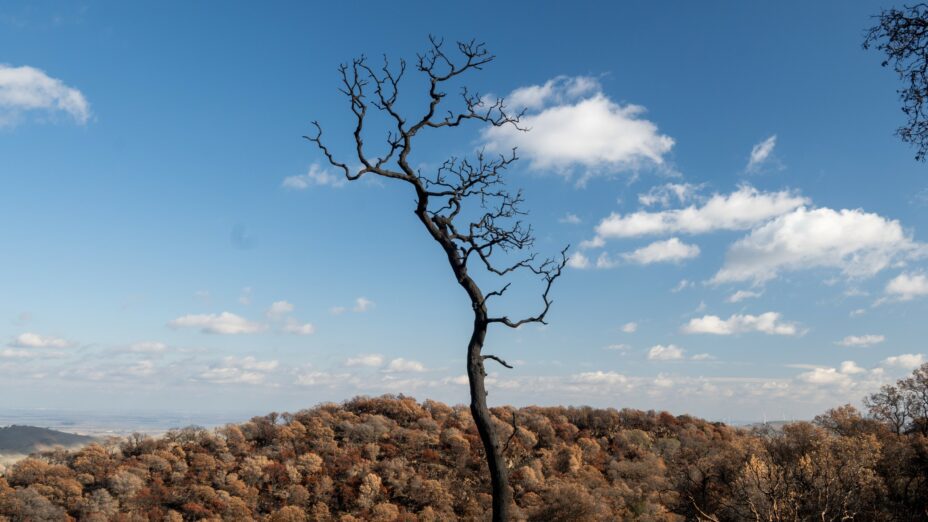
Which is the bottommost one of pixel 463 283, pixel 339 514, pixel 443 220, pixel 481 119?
pixel 339 514

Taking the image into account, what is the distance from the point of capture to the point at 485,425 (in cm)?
673

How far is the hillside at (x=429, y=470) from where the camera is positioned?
4088 centimetres

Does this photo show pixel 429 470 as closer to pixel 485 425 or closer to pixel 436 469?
pixel 436 469

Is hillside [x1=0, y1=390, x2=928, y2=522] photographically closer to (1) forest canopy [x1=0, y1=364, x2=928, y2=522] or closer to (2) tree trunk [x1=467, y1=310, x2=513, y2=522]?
(1) forest canopy [x1=0, y1=364, x2=928, y2=522]

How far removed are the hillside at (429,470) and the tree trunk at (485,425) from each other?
29.0m

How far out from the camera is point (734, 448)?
4344 cm

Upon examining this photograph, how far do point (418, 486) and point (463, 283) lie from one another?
1916 inches

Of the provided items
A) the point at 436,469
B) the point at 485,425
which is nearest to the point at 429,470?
the point at 436,469

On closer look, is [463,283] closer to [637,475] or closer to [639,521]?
[639,521]

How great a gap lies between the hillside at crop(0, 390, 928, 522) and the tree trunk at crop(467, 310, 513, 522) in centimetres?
2899

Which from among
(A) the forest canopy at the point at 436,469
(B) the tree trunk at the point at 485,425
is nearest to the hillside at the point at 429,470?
(A) the forest canopy at the point at 436,469

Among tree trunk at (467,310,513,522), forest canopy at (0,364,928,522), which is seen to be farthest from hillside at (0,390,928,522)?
tree trunk at (467,310,513,522)

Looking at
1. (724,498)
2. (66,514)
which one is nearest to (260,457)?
(66,514)

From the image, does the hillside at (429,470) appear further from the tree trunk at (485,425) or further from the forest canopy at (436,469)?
the tree trunk at (485,425)
